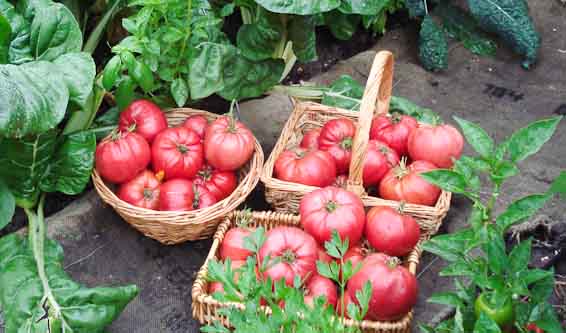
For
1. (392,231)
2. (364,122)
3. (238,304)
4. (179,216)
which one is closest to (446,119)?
(364,122)

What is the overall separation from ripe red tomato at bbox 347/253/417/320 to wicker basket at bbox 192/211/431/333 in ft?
0.10

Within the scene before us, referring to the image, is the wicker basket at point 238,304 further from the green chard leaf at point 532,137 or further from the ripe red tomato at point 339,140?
the green chard leaf at point 532,137

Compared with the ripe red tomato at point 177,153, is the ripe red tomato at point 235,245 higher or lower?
lower

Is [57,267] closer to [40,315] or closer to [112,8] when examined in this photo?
[40,315]

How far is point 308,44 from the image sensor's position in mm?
2338

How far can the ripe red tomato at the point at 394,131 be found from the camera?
2117 mm

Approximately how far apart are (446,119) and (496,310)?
5.14ft

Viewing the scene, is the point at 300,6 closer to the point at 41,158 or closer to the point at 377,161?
the point at 377,161

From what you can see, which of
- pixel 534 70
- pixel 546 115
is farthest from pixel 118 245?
pixel 534 70

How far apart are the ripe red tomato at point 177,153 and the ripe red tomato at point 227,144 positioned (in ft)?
0.13

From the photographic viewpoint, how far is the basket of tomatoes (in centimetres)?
161

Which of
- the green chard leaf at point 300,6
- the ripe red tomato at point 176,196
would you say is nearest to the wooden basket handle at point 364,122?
the green chard leaf at point 300,6

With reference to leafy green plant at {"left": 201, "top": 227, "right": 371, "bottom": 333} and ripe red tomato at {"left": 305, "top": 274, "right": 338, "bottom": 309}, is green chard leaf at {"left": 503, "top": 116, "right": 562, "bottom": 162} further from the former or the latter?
ripe red tomato at {"left": 305, "top": 274, "right": 338, "bottom": 309}

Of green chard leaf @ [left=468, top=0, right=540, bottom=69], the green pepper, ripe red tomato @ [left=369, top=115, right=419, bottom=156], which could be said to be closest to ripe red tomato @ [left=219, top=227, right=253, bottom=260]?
ripe red tomato @ [left=369, top=115, right=419, bottom=156]
